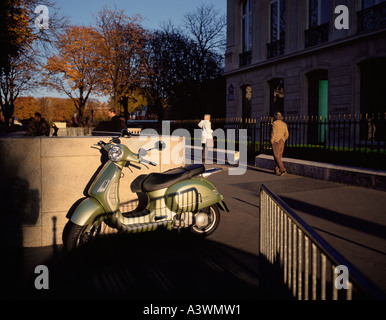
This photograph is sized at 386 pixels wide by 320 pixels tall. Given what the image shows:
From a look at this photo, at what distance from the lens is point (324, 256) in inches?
76.6

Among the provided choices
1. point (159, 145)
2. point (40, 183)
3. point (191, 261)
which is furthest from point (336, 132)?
point (40, 183)

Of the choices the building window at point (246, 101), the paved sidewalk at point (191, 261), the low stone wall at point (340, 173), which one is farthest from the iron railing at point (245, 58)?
the paved sidewalk at point (191, 261)

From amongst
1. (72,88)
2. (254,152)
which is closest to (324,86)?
(254,152)

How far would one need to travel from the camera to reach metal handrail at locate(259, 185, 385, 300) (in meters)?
1.59

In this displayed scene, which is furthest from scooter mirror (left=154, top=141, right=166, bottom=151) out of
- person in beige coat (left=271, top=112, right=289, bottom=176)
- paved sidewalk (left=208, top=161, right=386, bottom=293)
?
person in beige coat (left=271, top=112, right=289, bottom=176)

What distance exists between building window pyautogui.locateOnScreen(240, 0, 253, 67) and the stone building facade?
59 millimetres

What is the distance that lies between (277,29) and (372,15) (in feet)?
21.1

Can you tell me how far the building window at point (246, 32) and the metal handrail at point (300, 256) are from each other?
20872 mm

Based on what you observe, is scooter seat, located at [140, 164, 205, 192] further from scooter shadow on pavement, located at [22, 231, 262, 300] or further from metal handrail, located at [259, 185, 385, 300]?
metal handrail, located at [259, 185, 385, 300]

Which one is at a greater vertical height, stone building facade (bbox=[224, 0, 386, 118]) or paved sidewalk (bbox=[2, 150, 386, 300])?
stone building facade (bbox=[224, 0, 386, 118])

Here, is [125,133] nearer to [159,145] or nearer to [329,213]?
[159,145]

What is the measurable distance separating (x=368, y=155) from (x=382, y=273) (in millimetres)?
6760

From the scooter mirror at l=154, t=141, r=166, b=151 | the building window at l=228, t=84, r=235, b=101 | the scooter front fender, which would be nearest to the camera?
the scooter front fender
